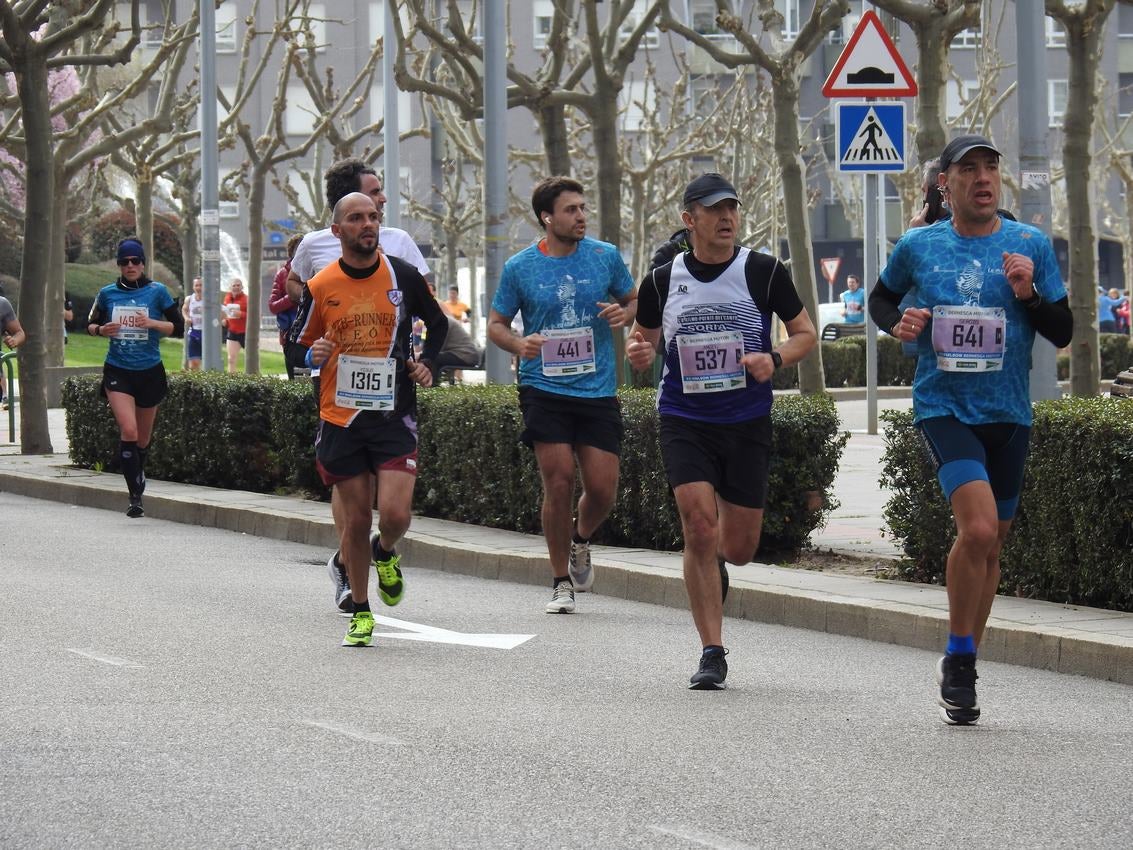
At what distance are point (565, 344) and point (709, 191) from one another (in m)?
2.00

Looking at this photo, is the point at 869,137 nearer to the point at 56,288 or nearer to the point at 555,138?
the point at 555,138

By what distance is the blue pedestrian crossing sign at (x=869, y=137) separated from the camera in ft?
51.9

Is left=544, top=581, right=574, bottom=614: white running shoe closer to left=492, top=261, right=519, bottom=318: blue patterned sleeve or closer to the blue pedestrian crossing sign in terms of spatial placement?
left=492, top=261, right=519, bottom=318: blue patterned sleeve

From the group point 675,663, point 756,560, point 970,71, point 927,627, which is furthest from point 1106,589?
point 970,71

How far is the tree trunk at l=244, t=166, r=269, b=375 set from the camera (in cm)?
3494

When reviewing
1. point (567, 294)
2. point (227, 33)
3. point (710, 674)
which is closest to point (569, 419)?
point (567, 294)

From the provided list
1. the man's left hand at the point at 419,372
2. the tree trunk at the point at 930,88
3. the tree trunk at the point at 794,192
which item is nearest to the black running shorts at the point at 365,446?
the man's left hand at the point at 419,372

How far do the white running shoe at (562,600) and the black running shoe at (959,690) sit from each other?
3225 millimetres

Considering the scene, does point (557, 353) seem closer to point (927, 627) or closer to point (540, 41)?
point (927, 627)

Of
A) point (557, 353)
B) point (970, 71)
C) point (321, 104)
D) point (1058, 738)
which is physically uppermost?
point (970, 71)

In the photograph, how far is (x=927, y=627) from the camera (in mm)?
8812

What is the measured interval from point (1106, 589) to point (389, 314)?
306 cm

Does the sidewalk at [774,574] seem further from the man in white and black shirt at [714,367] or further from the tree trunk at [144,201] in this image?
the tree trunk at [144,201]

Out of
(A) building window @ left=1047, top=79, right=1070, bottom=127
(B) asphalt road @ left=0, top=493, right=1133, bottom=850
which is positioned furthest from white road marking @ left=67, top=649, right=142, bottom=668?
(A) building window @ left=1047, top=79, right=1070, bottom=127
